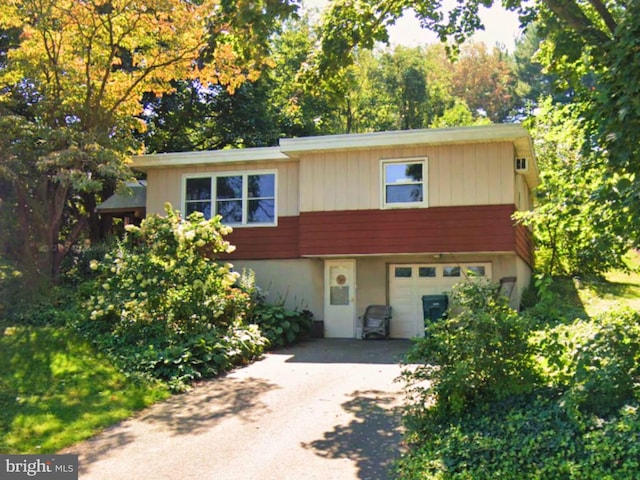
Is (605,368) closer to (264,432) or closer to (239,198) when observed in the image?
(264,432)

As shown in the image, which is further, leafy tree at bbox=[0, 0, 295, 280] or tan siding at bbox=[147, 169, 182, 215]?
tan siding at bbox=[147, 169, 182, 215]

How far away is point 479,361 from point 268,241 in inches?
371

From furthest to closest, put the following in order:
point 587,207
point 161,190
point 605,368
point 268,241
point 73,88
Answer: point 161,190 → point 268,241 → point 73,88 → point 587,207 → point 605,368

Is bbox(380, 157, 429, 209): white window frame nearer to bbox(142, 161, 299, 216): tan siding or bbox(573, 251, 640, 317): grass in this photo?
bbox(142, 161, 299, 216): tan siding

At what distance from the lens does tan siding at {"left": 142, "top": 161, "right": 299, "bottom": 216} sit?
13961 mm

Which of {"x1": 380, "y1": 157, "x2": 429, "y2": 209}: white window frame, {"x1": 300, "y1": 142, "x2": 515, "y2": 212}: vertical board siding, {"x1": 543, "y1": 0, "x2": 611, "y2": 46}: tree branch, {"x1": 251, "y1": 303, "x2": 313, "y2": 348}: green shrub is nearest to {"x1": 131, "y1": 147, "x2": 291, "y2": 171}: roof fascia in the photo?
{"x1": 300, "y1": 142, "x2": 515, "y2": 212}: vertical board siding

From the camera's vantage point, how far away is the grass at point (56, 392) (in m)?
5.76

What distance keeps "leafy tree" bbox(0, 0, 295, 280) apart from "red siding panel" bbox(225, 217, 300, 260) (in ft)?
10.8

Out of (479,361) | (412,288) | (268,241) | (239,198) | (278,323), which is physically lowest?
(278,323)

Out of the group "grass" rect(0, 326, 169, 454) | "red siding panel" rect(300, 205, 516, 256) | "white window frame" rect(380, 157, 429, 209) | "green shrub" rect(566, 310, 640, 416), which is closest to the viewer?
"green shrub" rect(566, 310, 640, 416)

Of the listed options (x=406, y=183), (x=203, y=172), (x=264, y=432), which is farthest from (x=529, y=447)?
(x=203, y=172)

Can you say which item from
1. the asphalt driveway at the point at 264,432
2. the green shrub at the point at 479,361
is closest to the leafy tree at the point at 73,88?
the asphalt driveway at the point at 264,432

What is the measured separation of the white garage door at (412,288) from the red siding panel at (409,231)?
1110 mm

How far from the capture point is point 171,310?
9.68 m
